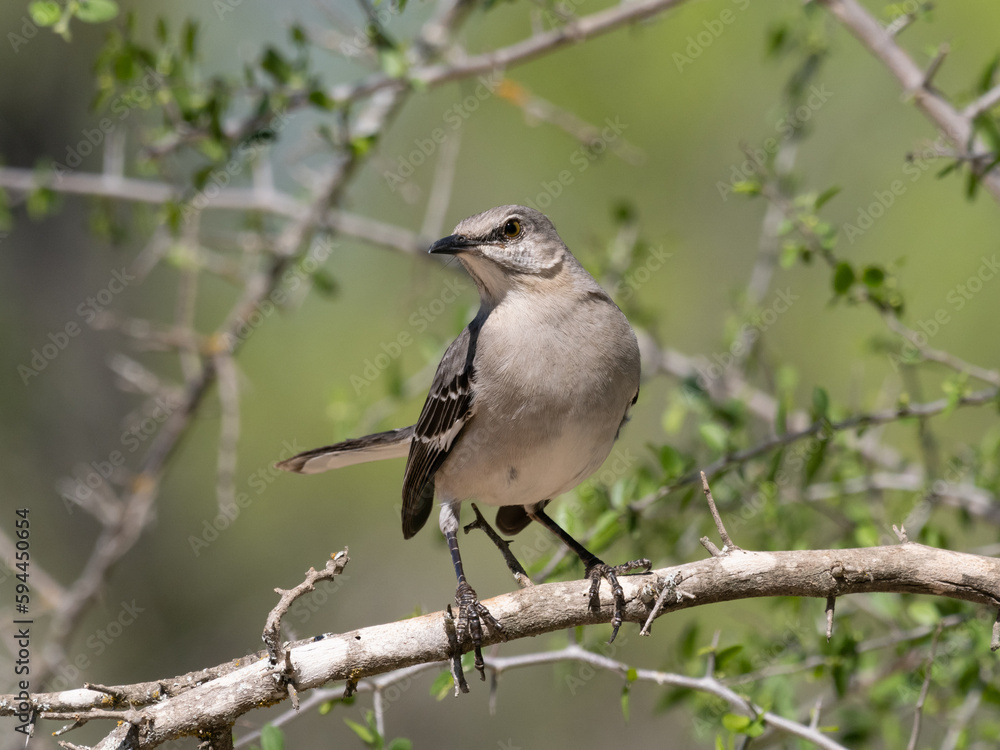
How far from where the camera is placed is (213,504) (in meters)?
12.3

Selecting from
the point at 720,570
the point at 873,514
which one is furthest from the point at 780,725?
the point at 873,514

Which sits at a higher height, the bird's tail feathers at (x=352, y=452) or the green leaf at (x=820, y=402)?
the bird's tail feathers at (x=352, y=452)

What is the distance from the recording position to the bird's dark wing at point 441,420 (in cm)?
429

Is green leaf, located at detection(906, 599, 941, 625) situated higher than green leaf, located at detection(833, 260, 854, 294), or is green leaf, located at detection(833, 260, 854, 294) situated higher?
green leaf, located at detection(833, 260, 854, 294)

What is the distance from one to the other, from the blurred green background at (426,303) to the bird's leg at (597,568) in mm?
4000

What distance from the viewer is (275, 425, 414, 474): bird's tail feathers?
4.68 m

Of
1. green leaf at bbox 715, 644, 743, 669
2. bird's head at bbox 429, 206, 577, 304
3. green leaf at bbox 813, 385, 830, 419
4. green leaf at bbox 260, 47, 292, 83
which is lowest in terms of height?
green leaf at bbox 715, 644, 743, 669

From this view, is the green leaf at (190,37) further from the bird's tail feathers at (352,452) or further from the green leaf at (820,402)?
the green leaf at (820,402)

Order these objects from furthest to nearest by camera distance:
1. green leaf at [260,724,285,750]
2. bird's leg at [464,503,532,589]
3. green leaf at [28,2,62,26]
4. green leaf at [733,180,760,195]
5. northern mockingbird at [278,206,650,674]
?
green leaf at [733,180,760,195], northern mockingbird at [278,206,650,674], green leaf at [28,2,62,26], bird's leg at [464,503,532,589], green leaf at [260,724,285,750]

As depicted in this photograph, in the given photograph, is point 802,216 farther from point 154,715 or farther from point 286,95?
point 154,715

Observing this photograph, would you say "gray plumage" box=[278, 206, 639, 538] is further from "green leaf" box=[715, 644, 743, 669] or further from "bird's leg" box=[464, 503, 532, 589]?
"green leaf" box=[715, 644, 743, 669]

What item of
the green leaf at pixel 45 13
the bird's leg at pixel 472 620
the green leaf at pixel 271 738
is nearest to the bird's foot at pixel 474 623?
the bird's leg at pixel 472 620

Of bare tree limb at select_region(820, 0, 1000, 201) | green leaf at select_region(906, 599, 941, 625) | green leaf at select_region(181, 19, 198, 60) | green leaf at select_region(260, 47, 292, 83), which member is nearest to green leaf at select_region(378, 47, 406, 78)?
green leaf at select_region(260, 47, 292, 83)

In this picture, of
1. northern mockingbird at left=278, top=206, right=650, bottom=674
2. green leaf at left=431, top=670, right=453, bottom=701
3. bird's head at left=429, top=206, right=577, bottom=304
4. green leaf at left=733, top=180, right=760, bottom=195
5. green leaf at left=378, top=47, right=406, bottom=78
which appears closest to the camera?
green leaf at left=431, top=670, right=453, bottom=701
